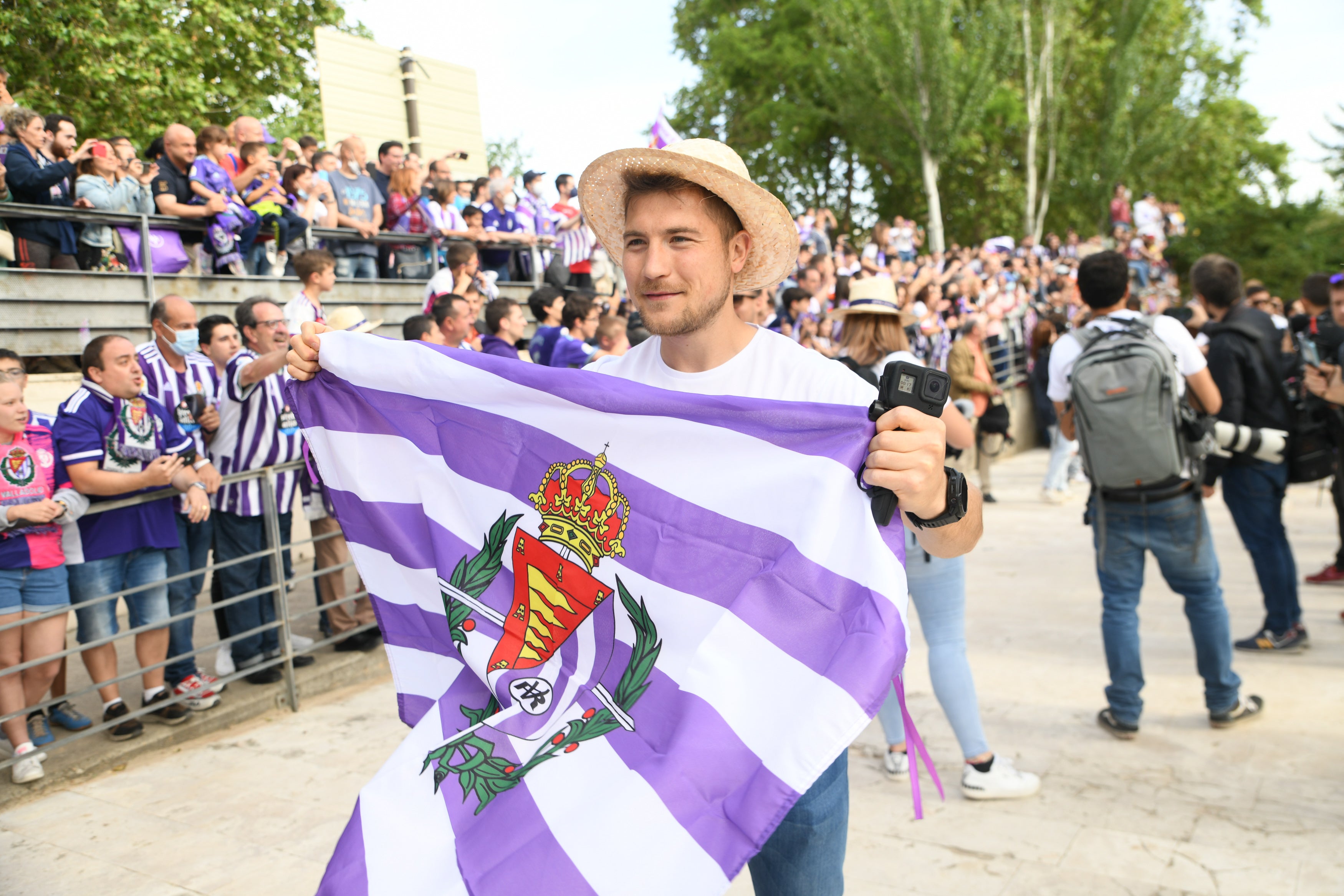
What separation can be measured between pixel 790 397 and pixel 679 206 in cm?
55

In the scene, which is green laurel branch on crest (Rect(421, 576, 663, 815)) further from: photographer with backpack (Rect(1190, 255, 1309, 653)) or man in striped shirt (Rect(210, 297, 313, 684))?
photographer with backpack (Rect(1190, 255, 1309, 653))

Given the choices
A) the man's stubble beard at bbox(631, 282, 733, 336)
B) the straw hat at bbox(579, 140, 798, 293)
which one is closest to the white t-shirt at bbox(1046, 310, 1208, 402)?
the straw hat at bbox(579, 140, 798, 293)

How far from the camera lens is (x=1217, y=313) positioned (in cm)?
580

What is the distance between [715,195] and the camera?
2.43 metres

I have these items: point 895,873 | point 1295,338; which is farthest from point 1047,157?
point 895,873

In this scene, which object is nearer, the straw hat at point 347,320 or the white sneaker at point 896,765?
the white sneaker at point 896,765

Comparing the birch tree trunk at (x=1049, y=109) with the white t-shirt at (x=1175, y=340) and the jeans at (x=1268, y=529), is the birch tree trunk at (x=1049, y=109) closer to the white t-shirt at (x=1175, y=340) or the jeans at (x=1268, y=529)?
the jeans at (x=1268, y=529)

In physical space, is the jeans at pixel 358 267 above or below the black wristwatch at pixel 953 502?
above

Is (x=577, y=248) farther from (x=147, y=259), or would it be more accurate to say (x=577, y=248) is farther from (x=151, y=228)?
(x=147, y=259)

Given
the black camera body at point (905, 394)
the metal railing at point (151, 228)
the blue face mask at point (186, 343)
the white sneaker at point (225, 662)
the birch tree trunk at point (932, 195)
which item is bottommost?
the white sneaker at point (225, 662)

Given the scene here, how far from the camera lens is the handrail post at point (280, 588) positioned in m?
5.47

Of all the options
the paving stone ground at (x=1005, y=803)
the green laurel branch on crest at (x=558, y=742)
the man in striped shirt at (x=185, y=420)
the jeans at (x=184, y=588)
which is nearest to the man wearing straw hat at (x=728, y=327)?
the green laurel branch on crest at (x=558, y=742)

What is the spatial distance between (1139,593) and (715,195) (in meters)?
3.42

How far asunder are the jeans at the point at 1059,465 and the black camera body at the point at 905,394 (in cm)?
1005
